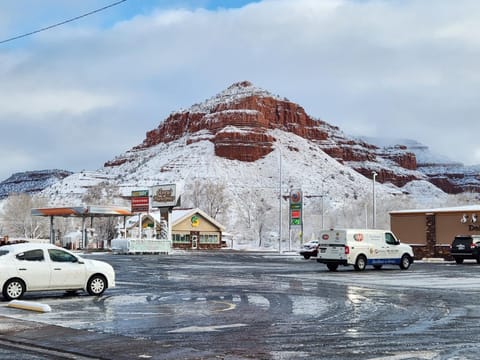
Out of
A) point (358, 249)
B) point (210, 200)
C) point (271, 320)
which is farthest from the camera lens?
point (210, 200)

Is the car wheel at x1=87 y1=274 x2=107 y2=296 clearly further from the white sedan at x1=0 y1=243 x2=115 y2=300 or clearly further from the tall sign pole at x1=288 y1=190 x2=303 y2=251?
the tall sign pole at x1=288 y1=190 x2=303 y2=251

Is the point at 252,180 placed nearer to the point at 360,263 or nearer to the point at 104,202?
the point at 104,202

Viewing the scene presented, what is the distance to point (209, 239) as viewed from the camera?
8938 centimetres

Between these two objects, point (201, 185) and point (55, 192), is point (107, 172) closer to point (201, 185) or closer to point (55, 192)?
point (55, 192)

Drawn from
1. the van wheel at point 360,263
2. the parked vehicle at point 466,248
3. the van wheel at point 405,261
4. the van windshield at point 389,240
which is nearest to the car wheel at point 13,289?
the van wheel at point 360,263

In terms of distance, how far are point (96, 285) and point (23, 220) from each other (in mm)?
91686

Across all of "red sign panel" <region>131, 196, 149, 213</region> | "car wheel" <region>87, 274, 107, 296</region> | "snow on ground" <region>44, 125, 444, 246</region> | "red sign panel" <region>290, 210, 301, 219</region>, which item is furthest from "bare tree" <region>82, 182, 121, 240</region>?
"car wheel" <region>87, 274, 107, 296</region>

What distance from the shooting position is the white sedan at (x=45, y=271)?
1669 centimetres

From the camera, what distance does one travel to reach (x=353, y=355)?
9.36 metres

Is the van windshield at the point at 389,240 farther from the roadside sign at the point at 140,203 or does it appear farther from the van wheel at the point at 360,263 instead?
the roadside sign at the point at 140,203

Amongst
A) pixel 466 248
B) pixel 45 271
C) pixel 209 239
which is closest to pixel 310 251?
pixel 466 248

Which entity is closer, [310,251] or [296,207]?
[310,251]

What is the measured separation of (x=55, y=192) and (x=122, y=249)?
363ft

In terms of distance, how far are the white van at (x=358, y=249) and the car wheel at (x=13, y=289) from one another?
16.7 m
